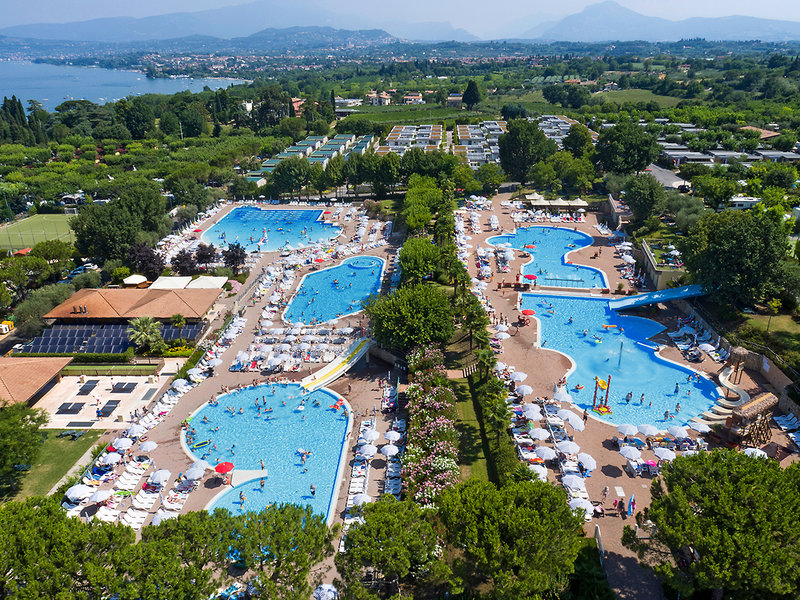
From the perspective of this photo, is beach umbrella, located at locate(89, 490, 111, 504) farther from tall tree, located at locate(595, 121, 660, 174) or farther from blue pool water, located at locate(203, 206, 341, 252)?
tall tree, located at locate(595, 121, 660, 174)

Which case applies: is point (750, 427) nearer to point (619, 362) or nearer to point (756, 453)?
point (756, 453)

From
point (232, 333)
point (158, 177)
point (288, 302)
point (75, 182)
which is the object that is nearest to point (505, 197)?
point (288, 302)

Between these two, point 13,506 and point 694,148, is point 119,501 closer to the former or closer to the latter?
Answer: point 13,506

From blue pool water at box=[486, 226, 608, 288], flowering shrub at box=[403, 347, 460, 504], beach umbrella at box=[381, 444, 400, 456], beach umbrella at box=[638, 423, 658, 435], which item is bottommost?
beach umbrella at box=[381, 444, 400, 456]

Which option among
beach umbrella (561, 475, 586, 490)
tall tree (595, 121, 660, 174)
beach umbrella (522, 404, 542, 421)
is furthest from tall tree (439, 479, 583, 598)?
tall tree (595, 121, 660, 174)

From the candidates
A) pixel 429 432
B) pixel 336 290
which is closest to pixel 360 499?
pixel 429 432

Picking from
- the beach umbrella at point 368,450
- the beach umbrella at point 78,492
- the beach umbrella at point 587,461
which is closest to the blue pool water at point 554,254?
the beach umbrella at point 587,461
